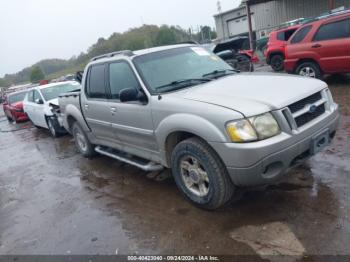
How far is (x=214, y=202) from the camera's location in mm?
3553

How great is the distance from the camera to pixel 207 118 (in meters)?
3.31

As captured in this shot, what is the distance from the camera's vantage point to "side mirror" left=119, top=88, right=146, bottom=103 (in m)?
4.00

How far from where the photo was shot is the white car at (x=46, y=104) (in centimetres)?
941

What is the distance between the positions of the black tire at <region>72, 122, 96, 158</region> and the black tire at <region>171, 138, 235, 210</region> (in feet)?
9.67

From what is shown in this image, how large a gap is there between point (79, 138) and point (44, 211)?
227 cm

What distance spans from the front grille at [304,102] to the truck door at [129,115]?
1623mm

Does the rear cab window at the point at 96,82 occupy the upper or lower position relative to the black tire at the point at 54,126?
upper

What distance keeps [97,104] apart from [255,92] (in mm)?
2678

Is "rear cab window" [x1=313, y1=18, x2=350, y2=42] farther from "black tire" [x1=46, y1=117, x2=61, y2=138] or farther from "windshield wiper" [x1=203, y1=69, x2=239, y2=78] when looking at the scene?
"black tire" [x1=46, y1=117, x2=61, y2=138]

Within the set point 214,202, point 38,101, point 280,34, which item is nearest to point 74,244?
point 214,202

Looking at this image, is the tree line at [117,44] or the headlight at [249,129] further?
the tree line at [117,44]

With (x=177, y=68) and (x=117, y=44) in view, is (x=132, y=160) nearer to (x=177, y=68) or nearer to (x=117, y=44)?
(x=177, y=68)

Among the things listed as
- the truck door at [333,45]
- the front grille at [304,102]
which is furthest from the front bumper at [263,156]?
the truck door at [333,45]

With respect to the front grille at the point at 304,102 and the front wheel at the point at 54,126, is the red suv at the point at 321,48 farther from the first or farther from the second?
the front wheel at the point at 54,126
